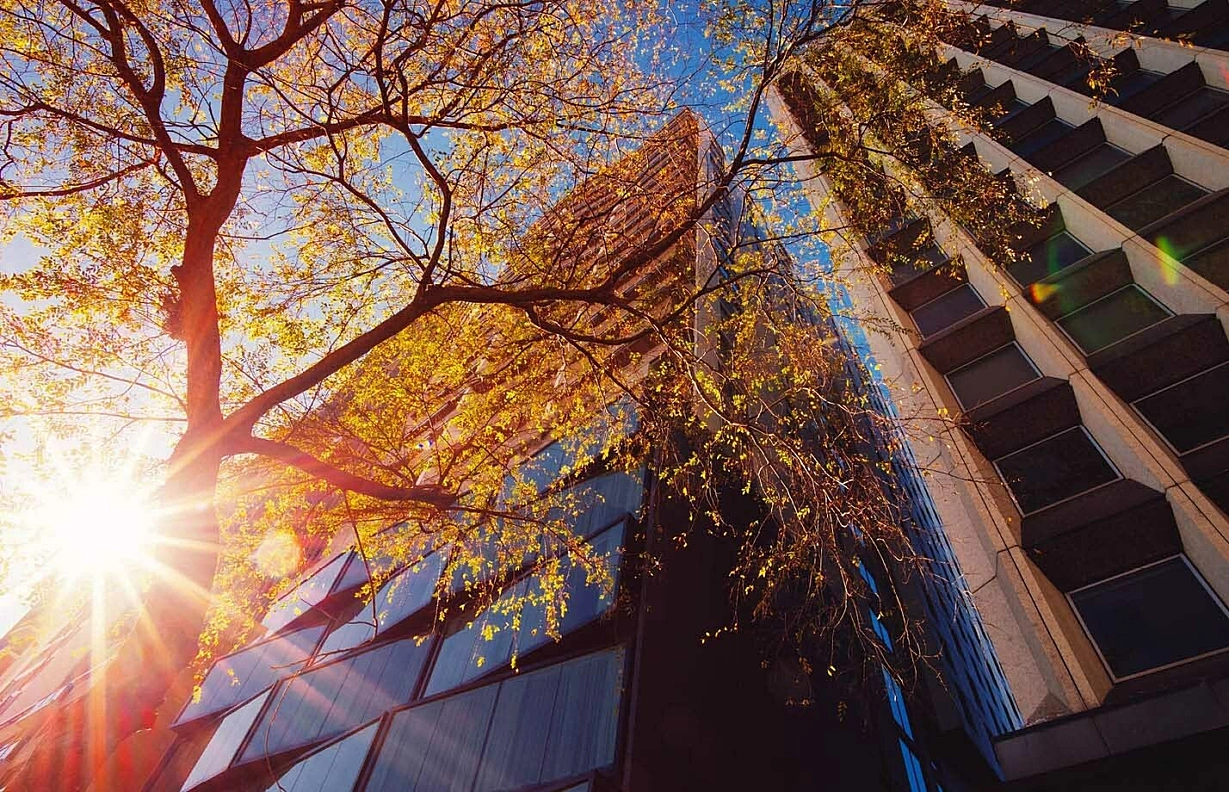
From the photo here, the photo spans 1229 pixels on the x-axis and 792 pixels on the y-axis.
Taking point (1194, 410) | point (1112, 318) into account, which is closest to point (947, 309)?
point (1112, 318)

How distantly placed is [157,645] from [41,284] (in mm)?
5540

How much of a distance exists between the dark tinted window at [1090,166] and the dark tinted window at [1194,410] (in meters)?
8.82

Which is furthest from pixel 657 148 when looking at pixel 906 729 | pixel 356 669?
pixel 906 729

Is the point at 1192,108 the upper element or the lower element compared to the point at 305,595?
upper

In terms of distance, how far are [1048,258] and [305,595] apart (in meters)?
A: 25.3

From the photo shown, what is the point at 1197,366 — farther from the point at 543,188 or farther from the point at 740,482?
the point at 543,188

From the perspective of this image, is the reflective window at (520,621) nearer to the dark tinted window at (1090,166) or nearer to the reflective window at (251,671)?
the reflective window at (251,671)

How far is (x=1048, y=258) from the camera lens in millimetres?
15344

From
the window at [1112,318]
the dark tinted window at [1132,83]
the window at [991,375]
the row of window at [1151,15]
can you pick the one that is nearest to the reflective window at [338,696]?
the window at [991,375]

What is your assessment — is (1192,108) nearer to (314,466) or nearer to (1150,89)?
(1150,89)

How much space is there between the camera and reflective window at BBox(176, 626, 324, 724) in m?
16.0

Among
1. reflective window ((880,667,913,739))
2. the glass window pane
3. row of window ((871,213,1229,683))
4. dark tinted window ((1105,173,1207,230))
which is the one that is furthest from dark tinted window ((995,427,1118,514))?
the glass window pane

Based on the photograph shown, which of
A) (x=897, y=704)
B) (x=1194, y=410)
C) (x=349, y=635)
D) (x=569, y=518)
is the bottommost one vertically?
(x=897, y=704)

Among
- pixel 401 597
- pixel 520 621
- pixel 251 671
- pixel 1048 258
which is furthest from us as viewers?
pixel 251 671
